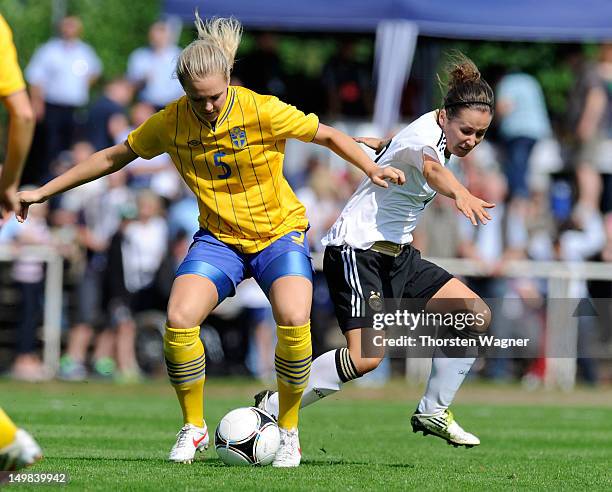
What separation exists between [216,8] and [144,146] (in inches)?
386

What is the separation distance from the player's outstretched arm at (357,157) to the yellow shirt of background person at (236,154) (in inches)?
2.9

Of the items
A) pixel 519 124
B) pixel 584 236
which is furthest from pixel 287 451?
pixel 519 124

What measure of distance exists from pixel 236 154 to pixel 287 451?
1719 millimetres

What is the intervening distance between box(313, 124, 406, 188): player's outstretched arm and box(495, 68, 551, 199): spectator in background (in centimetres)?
946

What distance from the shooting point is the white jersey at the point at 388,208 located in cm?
777

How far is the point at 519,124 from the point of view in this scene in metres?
16.6

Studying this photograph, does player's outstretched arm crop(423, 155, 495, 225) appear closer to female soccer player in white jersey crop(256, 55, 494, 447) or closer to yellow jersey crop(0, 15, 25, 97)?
female soccer player in white jersey crop(256, 55, 494, 447)

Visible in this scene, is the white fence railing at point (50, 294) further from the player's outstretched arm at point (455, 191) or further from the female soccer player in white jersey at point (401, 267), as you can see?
the player's outstretched arm at point (455, 191)

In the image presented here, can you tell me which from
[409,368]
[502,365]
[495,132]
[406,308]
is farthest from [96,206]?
[406,308]

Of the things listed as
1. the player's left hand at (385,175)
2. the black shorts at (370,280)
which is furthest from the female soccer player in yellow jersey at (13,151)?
the black shorts at (370,280)

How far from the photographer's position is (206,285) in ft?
23.6

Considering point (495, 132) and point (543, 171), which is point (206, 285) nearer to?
point (543, 171)

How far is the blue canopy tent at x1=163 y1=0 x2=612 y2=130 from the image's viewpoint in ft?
55.3

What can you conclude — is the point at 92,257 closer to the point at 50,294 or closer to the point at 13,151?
the point at 50,294
